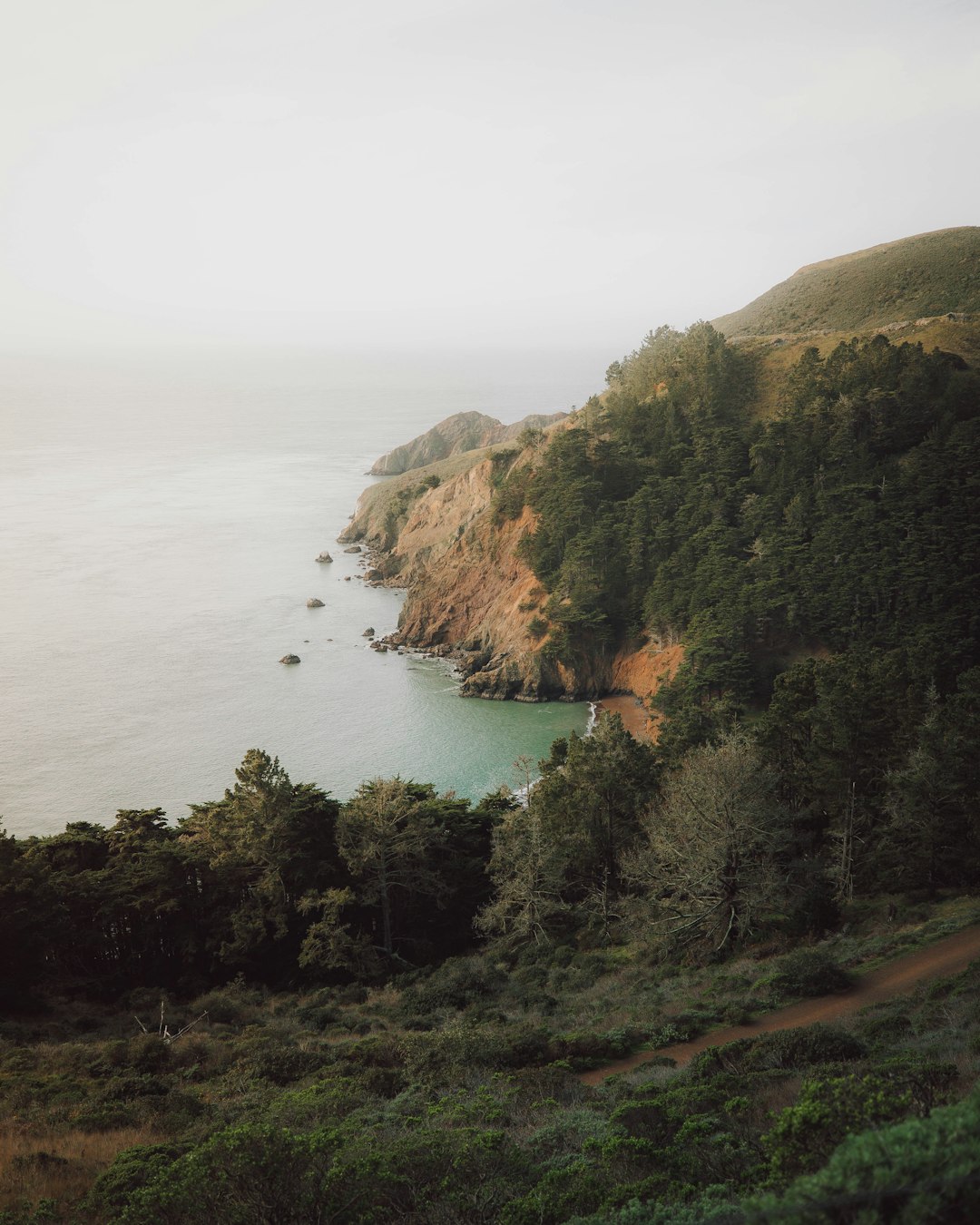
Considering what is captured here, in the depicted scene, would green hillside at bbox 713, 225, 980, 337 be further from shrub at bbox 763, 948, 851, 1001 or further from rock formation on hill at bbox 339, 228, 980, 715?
shrub at bbox 763, 948, 851, 1001

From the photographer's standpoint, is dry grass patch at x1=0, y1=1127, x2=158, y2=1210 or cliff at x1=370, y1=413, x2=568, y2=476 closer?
dry grass patch at x1=0, y1=1127, x2=158, y2=1210

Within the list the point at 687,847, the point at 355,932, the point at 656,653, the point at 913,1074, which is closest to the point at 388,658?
the point at 656,653

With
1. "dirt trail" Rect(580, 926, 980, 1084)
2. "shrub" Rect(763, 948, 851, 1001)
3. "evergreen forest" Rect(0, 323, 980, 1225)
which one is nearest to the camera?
"evergreen forest" Rect(0, 323, 980, 1225)

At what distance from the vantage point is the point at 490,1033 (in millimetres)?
18266

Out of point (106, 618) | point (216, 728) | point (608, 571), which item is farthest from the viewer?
point (106, 618)

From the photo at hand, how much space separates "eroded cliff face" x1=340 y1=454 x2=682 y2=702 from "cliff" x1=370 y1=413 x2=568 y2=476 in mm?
34635

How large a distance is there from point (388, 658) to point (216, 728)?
16621mm

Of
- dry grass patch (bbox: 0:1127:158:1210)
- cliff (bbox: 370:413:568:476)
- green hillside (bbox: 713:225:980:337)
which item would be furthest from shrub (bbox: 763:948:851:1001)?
cliff (bbox: 370:413:568:476)

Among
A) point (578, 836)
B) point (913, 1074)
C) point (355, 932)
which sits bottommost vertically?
point (355, 932)

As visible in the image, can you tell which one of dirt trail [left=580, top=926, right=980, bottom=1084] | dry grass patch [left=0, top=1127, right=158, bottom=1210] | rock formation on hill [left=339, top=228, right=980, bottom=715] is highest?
rock formation on hill [left=339, top=228, right=980, bottom=715]

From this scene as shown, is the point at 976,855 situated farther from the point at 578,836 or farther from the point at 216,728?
the point at 216,728

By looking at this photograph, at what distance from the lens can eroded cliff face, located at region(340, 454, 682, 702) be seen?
60.9 m

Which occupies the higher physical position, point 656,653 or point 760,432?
point 760,432

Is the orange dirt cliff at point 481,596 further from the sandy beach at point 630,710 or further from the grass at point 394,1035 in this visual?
the grass at point 394,1035
